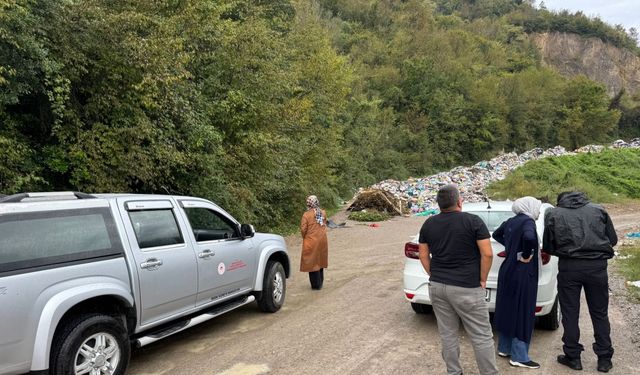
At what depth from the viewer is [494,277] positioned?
5758mm

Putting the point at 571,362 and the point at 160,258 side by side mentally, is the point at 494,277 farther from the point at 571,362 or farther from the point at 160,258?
the point at 160,258

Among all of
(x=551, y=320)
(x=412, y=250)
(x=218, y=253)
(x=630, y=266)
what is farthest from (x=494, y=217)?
(x=630, y=266)

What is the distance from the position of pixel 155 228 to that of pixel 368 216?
1695cm

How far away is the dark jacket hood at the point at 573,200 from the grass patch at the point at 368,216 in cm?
1654

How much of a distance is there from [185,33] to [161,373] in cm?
930

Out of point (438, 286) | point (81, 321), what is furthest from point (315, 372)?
point (81, 321)

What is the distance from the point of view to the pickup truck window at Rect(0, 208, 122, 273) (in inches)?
150

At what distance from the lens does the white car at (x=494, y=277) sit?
18.5ft

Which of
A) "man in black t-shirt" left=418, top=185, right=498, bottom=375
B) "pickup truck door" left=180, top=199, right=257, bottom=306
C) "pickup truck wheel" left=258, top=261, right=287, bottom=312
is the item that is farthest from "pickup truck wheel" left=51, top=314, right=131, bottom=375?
"man in black t-shirt" left=418, top=185, right=498, bottom=375

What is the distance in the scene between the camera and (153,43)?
945cm

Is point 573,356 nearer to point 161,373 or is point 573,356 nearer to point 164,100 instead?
point 161,373

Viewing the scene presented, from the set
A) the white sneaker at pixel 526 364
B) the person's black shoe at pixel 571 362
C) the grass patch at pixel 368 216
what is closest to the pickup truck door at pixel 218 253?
the white sneaker at pixel 526 364

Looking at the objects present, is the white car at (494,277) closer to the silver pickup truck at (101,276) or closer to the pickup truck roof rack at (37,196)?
the silver pickup truck at (101,276)

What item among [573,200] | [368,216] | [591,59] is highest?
[591,59]
